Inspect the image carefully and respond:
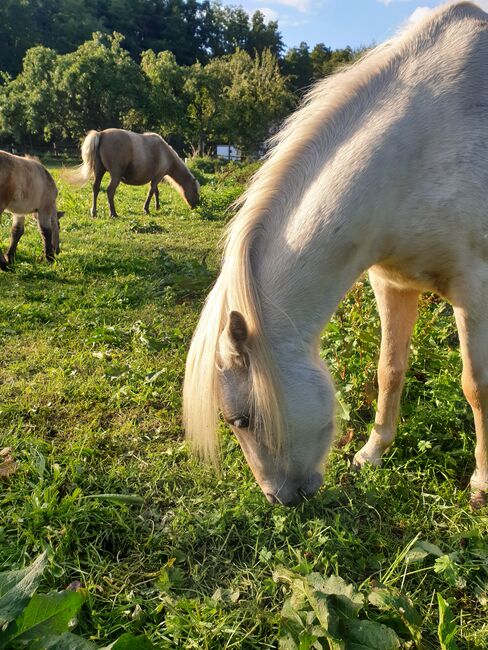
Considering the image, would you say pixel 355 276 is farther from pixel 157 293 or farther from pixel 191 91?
pixel 191 91

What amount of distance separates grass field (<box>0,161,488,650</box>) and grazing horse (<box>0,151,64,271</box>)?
2995 mm

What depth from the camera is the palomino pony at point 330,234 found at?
5.24 ft

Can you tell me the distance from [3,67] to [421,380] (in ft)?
219

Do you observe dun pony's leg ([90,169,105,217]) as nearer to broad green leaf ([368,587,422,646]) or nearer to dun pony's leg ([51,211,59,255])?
dun pony's leg ([51,211,59,255])

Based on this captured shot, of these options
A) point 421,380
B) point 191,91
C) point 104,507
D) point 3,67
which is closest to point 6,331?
point 104,507

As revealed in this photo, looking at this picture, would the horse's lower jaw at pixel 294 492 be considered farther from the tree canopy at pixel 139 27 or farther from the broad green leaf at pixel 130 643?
the tree canopy at pixel 139 27

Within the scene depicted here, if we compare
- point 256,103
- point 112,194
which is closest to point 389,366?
point 112,194

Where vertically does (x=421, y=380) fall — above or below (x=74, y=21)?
below

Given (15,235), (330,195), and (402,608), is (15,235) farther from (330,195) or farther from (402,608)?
(402,608)

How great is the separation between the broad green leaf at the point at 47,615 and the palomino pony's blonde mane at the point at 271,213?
65 centimetres

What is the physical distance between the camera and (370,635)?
1.40 meters

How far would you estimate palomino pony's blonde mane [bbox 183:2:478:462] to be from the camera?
1534mm

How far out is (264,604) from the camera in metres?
1.73

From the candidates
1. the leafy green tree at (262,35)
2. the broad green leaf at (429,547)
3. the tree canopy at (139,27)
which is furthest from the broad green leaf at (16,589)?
the leafy green tree at (262,35)
